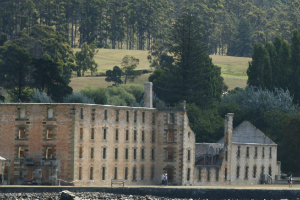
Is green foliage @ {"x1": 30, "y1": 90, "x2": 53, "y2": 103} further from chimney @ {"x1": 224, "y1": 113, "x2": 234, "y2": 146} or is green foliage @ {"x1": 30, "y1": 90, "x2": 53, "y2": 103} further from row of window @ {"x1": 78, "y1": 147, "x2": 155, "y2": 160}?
chimney @ {"x1": 224, "y1": 113, "x2": 234, "y2": 146}

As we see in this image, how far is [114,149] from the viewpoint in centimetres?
9144

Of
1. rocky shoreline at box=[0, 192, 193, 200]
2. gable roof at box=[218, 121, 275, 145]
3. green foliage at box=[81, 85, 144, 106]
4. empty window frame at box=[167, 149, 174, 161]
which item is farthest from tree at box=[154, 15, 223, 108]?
rocky shoreline at box=[0, 192, 193, 200]

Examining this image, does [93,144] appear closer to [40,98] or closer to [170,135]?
[170,135]

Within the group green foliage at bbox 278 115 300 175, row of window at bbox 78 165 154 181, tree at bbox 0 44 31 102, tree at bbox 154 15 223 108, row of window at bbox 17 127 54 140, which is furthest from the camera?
tree at bbox 0 44 31 102

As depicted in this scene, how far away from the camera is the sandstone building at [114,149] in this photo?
84375 mm

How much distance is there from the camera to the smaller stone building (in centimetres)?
10151

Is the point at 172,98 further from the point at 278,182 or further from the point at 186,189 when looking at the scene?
the point at 186,189

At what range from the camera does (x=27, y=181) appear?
274 feet

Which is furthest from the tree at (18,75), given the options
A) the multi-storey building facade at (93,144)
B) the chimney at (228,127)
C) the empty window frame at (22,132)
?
the empty window frame at (22,132)

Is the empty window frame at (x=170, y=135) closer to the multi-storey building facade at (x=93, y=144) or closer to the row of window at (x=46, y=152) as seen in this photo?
the multi-storey building facade at (x=93, y=144)

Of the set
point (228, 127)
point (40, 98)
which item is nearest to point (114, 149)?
point (228, 127)

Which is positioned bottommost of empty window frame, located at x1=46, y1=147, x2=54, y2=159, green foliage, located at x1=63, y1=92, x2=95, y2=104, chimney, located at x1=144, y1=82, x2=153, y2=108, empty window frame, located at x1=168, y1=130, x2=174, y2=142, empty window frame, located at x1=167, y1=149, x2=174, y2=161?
empty window frame, located at x1=167, y1=149, x2=174, y2=161

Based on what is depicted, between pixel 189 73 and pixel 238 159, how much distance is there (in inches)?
1531

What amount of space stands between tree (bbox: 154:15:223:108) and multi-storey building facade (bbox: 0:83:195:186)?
42018mm
